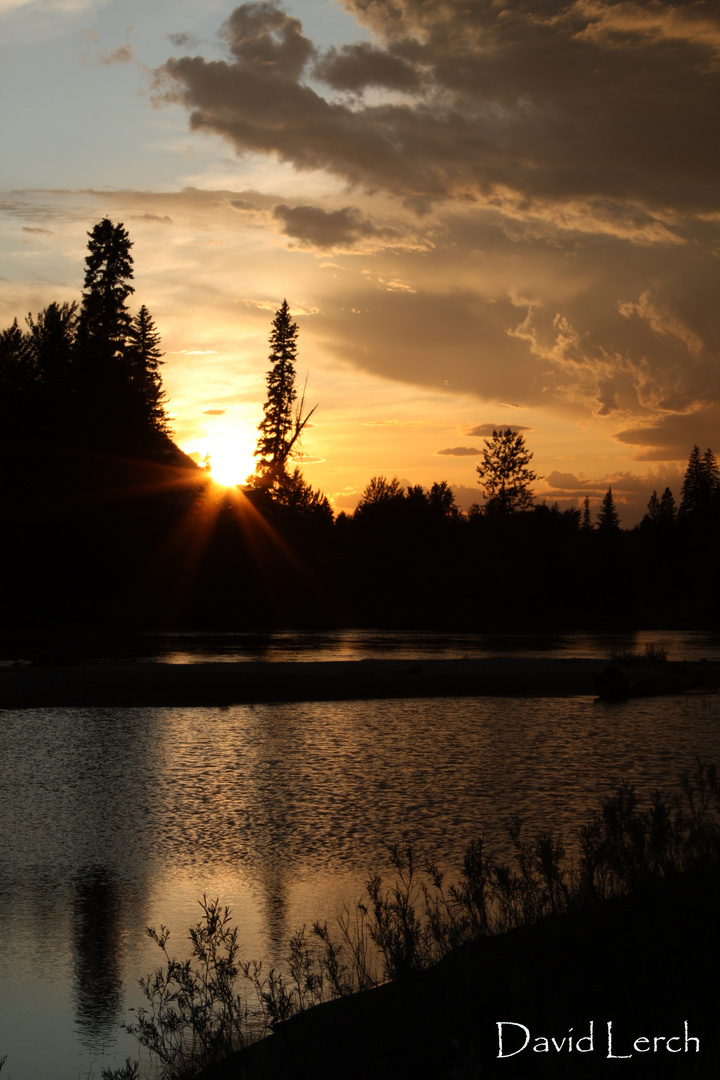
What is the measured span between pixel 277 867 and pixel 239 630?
46.1m

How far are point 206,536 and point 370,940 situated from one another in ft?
223

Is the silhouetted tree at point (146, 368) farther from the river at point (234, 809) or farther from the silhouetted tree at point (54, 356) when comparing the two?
the river at point (234, 809)

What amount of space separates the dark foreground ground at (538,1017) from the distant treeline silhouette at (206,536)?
5201 centimetres

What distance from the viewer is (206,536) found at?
75188 millimetres

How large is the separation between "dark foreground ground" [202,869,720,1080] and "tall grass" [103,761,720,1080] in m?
0.27

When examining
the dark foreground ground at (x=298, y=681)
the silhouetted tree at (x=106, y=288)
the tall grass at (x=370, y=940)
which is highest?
the silhouetted tree at (x=106, y=288)

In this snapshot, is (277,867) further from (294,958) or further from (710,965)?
(710,965)

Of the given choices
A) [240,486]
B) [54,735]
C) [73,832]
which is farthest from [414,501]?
[73,832]

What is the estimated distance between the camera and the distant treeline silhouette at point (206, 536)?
66000 millimetres

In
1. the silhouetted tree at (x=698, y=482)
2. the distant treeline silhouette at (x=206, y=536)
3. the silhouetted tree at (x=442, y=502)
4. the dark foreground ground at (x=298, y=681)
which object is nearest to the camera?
the dark foreground ground at (x=298, y=681)

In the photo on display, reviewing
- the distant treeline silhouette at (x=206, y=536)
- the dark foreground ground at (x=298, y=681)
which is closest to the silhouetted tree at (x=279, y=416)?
the distant treeline silhouette at (x=206, y=536)

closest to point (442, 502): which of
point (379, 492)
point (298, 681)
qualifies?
point (379, 492)

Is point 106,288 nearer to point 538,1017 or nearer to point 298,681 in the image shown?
point 298,681

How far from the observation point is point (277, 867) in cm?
1072
